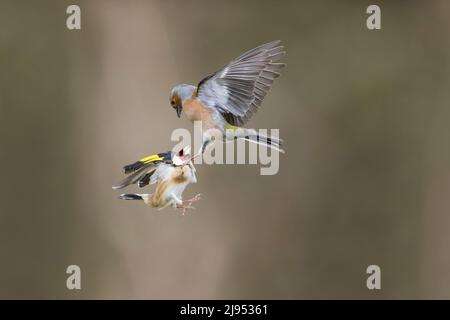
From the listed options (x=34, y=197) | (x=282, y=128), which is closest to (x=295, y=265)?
(x=282, y=128)

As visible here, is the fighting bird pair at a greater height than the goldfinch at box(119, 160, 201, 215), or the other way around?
the fighting bird pair

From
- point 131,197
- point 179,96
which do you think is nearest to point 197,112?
point 179,96

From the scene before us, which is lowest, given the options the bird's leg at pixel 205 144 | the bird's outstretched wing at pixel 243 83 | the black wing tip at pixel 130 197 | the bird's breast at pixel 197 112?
the black wing tip at pixel 130 197

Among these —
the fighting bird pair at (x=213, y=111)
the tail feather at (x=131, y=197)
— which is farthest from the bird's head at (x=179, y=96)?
the tail feather at (x=131, y=197)

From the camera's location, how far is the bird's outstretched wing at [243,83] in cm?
73

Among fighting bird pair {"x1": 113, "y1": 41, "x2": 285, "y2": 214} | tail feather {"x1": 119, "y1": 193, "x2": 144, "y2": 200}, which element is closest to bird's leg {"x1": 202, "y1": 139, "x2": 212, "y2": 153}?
fighting bird pair {"x1": 113, "y1": 41, "x2": 285, "y2": 214}

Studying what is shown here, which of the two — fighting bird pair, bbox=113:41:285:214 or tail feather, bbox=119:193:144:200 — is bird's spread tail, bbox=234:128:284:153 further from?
tail feather, bbox=119:193:144:200

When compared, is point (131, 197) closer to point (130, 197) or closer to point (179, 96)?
point (130, 197)

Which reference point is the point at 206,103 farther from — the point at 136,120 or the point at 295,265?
the point at 295,265

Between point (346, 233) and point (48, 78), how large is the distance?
110 centimetres

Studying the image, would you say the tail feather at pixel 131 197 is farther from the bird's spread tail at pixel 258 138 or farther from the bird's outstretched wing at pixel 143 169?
the bird's spread tail at pixel 258 138

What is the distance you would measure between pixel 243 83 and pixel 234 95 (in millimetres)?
24

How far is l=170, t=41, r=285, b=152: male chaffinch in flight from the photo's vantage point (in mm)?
733

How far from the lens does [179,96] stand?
75 centimetres
